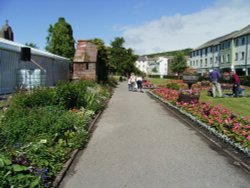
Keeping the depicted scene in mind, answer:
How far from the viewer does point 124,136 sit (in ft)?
Result: 28.5

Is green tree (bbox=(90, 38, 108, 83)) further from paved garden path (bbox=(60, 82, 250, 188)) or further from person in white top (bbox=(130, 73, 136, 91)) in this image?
paved garden path (bbox=(60, 82, 250, 188))

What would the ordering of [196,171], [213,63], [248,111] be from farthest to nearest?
1. [213,63]
2. [248,111]
3. [196,171]

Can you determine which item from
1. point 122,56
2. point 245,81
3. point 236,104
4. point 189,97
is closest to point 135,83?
point 245,81

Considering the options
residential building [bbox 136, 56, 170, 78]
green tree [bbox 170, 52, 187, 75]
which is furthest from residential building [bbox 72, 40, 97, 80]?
residential building [bbox 136, 56, 170, 78]

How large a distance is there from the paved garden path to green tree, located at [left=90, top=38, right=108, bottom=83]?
26572mm

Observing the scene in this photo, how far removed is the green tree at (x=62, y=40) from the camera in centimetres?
5350

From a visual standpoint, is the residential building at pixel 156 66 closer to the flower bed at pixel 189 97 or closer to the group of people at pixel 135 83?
the group of people at pixel 135 83

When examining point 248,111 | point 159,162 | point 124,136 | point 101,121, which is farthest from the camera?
point 248,111

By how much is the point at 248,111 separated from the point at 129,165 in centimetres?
958

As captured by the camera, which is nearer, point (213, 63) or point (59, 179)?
point (59, 179)

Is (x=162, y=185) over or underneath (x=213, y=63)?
underneath

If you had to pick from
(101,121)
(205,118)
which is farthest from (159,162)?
(101,121)

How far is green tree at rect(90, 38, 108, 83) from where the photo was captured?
118 feet

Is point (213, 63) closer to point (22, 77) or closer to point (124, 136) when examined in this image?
point (22, 77)
